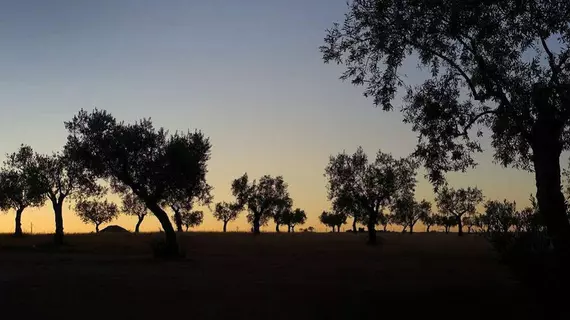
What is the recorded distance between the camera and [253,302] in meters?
17.6

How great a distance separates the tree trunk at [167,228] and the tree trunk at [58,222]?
67.6ft

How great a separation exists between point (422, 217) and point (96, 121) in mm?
129976

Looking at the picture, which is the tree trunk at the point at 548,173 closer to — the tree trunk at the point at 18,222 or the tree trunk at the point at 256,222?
the tree trunk at the point at 18,222

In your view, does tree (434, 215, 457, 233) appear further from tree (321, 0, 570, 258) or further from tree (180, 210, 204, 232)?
tree (321, 0, 570, 258)

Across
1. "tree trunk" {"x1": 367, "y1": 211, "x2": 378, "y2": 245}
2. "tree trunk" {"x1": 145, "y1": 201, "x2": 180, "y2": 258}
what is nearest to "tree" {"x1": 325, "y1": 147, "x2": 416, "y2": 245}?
"tree trunk" {"x1": 367, "y1": 211, "x2": 378, "y2": 245}

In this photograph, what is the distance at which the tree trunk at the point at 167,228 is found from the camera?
36.9m

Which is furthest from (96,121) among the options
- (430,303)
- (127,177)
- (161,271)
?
(430,303)

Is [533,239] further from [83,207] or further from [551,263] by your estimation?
[83,207]

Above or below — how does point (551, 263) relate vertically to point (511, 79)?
below

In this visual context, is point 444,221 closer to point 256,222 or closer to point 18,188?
point 256,222

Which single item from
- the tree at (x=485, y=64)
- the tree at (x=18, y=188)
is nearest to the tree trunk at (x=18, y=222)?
the tree at (x=18, y=188)

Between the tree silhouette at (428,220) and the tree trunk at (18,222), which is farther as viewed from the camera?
the tree silhouette at (428,220)

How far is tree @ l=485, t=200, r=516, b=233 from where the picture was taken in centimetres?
1723

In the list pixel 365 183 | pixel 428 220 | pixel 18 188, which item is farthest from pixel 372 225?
pixel 428 220
